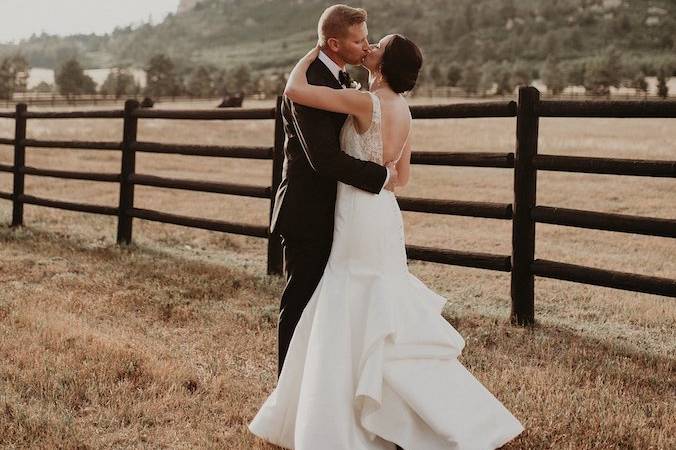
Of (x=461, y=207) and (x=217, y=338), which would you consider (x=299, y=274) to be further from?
(x=461, y=207)

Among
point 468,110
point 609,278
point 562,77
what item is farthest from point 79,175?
point 562,77

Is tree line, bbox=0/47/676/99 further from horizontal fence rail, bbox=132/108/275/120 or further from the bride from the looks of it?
the bride

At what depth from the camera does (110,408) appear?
4109 millimetres

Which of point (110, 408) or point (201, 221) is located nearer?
point (110, 408)

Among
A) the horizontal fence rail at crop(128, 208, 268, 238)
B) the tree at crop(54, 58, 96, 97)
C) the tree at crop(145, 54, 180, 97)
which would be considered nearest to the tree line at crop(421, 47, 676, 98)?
the tree at crop(145, 54, 180, 97)

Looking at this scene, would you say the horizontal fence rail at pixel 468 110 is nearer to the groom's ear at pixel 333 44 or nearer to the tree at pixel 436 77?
the groom's ear at pixel 333 44

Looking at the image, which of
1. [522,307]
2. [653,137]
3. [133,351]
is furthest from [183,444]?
[653,137]

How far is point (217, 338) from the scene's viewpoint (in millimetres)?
5598

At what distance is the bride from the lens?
3.37 metres

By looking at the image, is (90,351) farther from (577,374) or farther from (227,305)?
(577,374)

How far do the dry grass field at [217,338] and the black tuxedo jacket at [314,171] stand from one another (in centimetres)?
106

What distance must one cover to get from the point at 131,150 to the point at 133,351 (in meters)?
4.80

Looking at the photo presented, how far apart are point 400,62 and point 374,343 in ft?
3.99

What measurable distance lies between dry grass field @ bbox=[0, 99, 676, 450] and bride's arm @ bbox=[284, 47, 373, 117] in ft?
5.29
